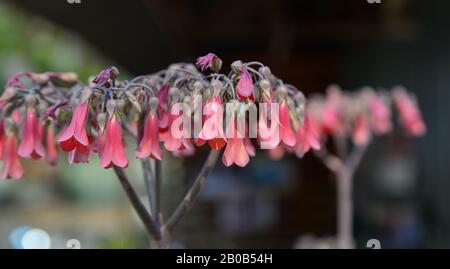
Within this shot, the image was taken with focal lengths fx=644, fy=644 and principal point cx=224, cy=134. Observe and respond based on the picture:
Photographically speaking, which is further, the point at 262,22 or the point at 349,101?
the point at 262,22

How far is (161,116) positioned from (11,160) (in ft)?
0.78

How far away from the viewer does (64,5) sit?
7.24 feet

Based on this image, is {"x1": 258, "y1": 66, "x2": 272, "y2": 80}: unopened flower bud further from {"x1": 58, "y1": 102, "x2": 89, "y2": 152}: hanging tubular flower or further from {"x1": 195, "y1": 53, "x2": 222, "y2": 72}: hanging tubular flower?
{"x1": 58, "y1": 102, "x2": 89, "y2": 152}: hanging tubular flower

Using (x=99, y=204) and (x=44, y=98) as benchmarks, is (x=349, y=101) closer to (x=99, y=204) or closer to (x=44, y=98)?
(x=44, y=98)

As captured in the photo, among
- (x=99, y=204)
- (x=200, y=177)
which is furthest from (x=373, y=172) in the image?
(x=200, y=177)

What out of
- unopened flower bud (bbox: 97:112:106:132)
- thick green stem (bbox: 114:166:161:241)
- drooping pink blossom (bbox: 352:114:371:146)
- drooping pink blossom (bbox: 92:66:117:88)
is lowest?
thick green stem (bbox: 114:166:161:241)

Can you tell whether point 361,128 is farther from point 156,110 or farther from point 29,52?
point 29,52

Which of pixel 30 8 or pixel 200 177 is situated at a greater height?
pixel 30 8

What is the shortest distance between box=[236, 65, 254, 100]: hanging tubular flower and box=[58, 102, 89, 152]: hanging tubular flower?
179 millimetres

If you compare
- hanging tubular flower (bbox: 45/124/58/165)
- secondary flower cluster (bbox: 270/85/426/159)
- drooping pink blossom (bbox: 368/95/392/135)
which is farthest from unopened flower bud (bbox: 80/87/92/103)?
drooping pink blossom (bbox: 368/95/392/135)

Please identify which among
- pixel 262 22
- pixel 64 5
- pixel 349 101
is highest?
pixel 262 22

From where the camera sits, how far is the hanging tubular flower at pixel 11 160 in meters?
0.87

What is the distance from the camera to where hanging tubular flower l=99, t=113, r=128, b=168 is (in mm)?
740

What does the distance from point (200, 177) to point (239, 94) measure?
0.15 m
